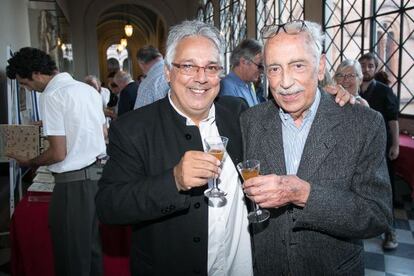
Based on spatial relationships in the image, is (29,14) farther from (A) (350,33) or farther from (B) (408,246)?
(B) (408,246)

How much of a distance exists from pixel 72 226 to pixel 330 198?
6.85 ft

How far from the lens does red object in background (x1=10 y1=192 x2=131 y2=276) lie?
2930mm

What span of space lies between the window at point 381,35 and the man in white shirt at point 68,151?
4698mm

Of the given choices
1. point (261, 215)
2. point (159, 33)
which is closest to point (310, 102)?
point (261, 215)

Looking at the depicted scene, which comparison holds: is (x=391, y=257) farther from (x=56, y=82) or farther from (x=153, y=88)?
(x=56, y=82)

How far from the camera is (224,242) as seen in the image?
61.0 inches

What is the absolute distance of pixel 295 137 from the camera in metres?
1.56

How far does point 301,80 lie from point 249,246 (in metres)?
0.79

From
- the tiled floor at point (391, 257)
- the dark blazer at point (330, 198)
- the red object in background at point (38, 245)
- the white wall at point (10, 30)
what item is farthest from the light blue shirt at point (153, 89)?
the white wall at point (10, 30)

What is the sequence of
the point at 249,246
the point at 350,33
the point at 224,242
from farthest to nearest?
the point at 350,33 < the point at 249,246 < the point at 224,242

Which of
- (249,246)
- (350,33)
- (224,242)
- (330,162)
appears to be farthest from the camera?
(350,33)

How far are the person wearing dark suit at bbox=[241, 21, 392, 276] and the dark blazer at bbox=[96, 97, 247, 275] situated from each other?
11.9 inches

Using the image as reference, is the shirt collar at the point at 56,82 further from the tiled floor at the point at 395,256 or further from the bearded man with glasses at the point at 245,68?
the tiled floor at the point at 395,256

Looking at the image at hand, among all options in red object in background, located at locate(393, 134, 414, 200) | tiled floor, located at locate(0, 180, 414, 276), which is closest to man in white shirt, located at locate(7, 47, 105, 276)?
tiled floor, located at locate(0, 180, 414, 276)
